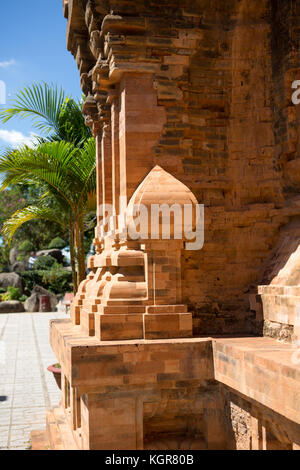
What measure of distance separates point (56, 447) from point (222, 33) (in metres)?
6.17

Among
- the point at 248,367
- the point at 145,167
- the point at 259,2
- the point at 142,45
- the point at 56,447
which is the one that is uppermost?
the point at 259,2

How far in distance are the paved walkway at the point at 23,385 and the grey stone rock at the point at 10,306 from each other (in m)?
7.52

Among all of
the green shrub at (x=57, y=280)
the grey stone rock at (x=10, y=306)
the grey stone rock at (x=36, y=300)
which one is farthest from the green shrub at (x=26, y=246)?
the grey stone rock at (x=10, y=306)

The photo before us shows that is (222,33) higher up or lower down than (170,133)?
higher up

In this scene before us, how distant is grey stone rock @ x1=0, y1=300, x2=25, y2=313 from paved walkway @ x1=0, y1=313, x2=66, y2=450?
7.52 meters

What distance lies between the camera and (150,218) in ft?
19.9

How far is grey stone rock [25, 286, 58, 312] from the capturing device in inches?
1110

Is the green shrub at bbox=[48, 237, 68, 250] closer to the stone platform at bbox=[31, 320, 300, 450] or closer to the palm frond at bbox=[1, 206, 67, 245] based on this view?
the palm frond at bbox=[1, 206, 67, 245]

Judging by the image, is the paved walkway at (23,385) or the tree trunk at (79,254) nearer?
the paved walkway at (23,385)

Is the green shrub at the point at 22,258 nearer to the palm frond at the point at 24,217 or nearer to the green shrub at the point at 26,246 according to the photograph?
the green shrub at the point at 26,246

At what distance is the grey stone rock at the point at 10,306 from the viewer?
27859 millimetres
